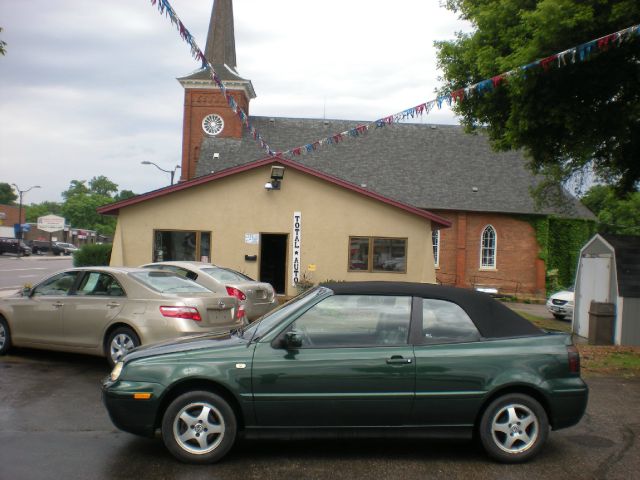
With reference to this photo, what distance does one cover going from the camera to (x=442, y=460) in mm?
5516

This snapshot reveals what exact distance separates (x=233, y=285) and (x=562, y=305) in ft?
44.3

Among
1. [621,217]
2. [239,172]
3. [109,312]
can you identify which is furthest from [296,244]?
[621,217]

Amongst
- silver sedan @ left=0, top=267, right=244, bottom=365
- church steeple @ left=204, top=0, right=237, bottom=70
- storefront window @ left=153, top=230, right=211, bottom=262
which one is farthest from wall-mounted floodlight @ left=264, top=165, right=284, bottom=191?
church steeple @ left=204, top=0, right=237, bottom=70

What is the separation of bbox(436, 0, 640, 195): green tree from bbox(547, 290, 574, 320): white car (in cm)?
619

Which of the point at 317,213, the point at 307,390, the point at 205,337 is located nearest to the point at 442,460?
the point at 307,390

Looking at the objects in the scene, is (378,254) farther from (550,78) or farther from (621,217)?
(621,217)

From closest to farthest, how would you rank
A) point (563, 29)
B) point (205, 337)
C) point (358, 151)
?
1. point (205, 337)
2. point (563, 29)
3. point (358, 151)

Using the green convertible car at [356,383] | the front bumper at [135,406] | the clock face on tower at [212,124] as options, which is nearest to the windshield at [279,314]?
the green convertible car at [356,383]

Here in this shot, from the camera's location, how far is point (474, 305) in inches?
224

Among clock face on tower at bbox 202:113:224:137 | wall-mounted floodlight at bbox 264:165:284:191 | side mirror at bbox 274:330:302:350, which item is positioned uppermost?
clock face on tower at bbox 202:113:224:137

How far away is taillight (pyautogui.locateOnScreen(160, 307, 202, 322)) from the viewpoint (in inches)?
343

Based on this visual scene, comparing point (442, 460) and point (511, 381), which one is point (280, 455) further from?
point (511, 381)

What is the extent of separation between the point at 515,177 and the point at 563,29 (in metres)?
25.4

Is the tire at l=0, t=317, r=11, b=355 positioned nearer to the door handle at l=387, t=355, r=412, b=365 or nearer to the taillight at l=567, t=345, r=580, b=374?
the door handle at l=387, t=355, r=412, b=365
